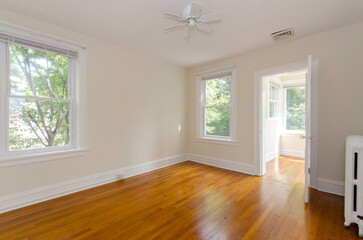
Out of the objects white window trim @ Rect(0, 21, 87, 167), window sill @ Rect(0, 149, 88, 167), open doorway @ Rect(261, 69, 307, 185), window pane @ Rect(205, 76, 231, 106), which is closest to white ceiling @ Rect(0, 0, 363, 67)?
white window trim @ Rect(0, 21, 87, 167)

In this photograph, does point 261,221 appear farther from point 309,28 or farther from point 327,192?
point 309,28

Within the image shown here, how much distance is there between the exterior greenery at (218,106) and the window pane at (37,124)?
3.24 m

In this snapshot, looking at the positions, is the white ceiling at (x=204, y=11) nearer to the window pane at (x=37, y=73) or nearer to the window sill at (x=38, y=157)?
the window pane at (x=37, y=73)

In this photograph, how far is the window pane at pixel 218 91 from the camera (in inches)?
169

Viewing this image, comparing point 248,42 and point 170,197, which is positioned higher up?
point 248,42

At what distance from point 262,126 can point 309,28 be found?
6.13ft

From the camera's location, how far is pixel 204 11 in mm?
2305

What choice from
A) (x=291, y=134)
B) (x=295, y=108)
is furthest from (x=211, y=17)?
(x=291, y=134)

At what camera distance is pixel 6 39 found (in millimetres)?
2311

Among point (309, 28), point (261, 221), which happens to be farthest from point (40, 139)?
point (309, 28)

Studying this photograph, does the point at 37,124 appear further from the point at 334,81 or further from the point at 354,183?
the point at 334,81

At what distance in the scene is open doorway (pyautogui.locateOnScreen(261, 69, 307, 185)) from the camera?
500cm

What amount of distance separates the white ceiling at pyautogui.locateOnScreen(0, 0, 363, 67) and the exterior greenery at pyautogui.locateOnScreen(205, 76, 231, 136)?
1153 mm

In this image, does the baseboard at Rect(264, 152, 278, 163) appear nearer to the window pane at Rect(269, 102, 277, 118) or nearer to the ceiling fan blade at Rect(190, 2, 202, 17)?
the window pane at Rect(269, 102, 277, 118)
